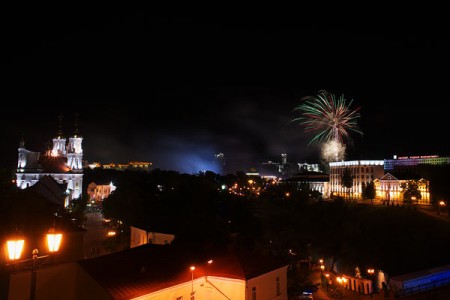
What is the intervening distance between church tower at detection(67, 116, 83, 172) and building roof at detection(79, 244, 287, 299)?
71057 millimetres

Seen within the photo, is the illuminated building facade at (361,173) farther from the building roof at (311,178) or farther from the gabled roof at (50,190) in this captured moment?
the gabled roof at (50,190)

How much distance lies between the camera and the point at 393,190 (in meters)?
60.6

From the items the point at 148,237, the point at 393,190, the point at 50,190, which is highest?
the point at 393,190

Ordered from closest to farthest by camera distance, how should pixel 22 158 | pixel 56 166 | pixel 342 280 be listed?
1. pixel 342 280
2. pixel 22 158
3. pixel 56 166

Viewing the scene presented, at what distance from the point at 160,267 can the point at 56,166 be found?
244 ft

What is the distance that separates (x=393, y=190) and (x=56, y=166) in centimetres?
7092

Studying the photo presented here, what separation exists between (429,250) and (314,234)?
11590 millimetres

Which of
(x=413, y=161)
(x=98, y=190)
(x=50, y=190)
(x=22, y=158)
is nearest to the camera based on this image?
(x=50, y=190)

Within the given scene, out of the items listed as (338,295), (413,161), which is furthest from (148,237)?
(413,161)

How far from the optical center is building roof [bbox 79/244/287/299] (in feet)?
41.2

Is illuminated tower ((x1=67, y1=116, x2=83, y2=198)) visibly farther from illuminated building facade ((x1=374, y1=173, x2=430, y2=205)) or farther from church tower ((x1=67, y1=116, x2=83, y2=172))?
illuminated building facade ((x1=374, y1=173, x2=430, y2=205))

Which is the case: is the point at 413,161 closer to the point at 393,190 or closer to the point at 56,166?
the point at 393,190

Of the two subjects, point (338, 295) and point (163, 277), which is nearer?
point (163, 277)

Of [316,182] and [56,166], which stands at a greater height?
[56,166]
